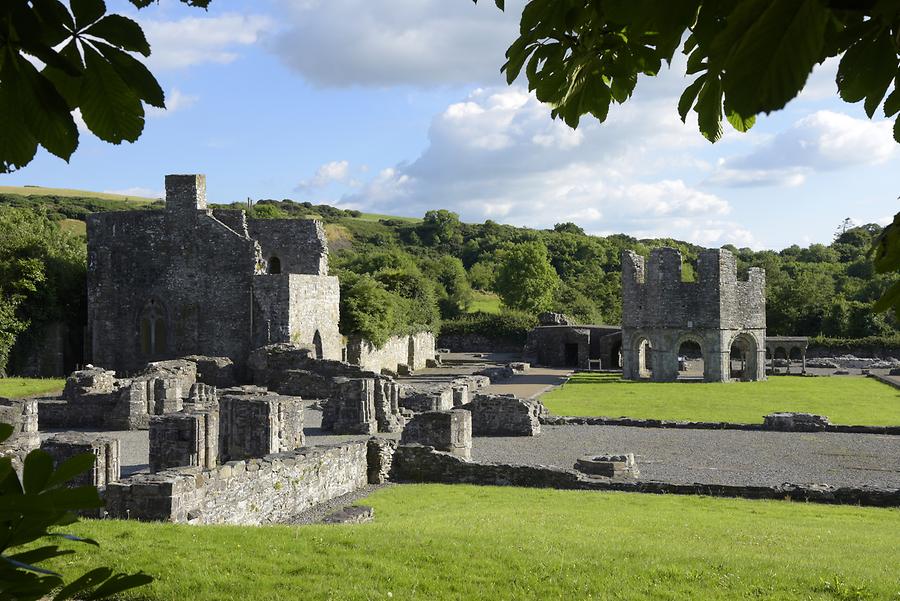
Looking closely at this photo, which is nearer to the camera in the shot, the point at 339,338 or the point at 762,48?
the point at 762,48

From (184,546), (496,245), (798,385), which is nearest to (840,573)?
(184,546)

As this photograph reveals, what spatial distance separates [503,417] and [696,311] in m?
17.4

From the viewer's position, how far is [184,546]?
313 inches

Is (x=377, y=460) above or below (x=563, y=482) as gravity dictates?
above

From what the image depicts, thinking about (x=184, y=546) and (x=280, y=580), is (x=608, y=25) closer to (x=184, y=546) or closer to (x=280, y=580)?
(x=280, y=580)

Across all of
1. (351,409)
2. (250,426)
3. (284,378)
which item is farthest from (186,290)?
(250,426)

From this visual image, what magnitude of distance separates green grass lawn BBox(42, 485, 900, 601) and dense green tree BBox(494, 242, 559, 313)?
60715mm

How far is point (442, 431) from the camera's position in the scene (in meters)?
17.0

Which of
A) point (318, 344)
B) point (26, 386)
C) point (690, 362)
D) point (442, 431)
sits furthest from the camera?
point (690, 362)

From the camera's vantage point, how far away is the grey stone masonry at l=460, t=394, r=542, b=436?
2088 cm

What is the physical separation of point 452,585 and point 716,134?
5350 mm

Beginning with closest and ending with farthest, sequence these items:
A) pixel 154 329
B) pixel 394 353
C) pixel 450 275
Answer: pixel 154 329, pixel 394 353, pixel 450 275

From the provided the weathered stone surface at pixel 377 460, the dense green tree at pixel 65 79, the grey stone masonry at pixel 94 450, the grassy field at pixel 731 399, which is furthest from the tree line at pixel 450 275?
the grey stone masonry at pixel 94 450

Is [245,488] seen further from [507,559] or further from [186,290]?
[186,290]
